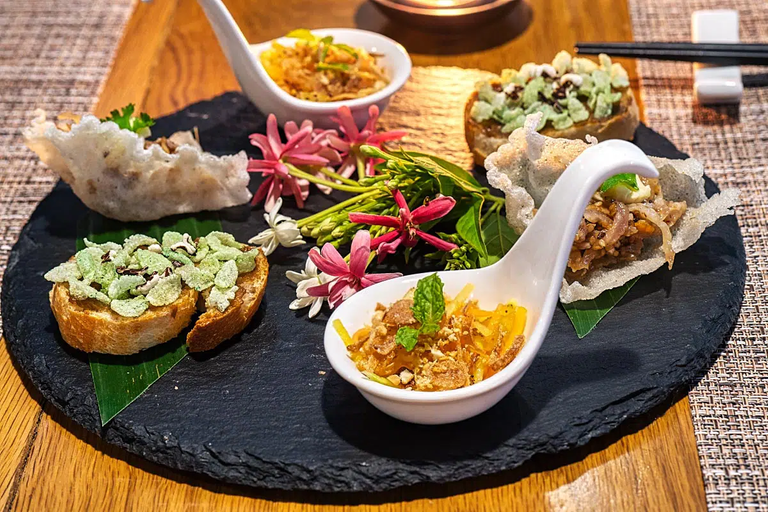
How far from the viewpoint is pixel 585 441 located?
2213 mm

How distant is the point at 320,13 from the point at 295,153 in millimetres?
1791

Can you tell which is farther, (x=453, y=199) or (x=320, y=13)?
(x=320, y=13)

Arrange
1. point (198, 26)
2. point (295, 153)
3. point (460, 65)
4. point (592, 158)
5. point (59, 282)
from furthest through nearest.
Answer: point (198, 26) < point (460, 65) < point (295, 153) < point (59, 282) < point (592, 158)

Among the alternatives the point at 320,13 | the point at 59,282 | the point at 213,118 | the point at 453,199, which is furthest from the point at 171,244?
the point at 320,13

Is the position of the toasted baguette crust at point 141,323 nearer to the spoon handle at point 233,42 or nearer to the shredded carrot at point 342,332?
the shredded carrot at point 342,332

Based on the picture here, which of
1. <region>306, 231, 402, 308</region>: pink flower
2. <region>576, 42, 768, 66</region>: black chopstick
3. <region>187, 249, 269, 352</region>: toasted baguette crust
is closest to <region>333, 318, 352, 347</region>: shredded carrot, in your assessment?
<region>306, 231, 402, 308</region>: pink flower

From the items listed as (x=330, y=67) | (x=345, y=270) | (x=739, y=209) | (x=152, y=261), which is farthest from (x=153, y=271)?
(x=739, y=209)

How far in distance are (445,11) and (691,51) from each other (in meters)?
1.16

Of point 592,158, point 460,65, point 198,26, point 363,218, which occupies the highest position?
point 592,158

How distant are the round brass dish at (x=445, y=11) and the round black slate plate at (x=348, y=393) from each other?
176 cm

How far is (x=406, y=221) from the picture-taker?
105 inches

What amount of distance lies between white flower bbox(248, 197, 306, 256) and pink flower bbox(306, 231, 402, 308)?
0.27 m

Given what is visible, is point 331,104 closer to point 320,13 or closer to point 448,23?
point 448,23

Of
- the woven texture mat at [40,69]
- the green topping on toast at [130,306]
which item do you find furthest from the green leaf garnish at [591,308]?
the woven texture mat at [40,69]
